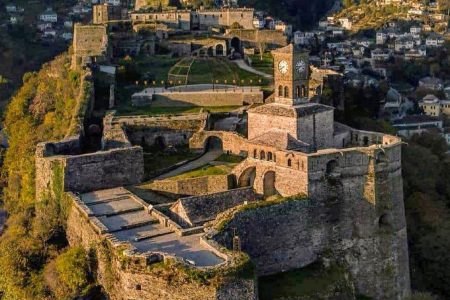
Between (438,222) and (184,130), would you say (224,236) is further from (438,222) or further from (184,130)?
(438,222)

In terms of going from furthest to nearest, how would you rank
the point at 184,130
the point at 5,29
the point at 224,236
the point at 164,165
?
the point at 5,29 < the point at 184,130 < the point at 164,165 < the point at 224,236

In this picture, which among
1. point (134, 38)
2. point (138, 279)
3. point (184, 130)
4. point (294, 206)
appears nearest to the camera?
point (138, 279)

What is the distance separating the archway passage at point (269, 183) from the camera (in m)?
22.8

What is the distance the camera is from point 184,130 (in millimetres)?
30141

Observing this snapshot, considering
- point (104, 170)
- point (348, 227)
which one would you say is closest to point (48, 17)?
point (104, 170)

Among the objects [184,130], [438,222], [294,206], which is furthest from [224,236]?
[438,222]

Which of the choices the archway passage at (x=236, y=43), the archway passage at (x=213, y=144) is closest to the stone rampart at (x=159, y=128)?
the archway passage at (x=213, y=144)

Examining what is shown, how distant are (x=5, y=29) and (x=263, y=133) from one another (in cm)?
6416

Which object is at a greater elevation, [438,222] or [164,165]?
[164,165]

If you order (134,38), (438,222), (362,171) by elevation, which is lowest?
(438,222)

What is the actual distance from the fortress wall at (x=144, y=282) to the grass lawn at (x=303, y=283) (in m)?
2.68

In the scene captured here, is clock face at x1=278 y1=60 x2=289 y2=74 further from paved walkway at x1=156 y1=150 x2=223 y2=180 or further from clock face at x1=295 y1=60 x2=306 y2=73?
paved walkway at x1=156 y1=150 x2=223 y2=180

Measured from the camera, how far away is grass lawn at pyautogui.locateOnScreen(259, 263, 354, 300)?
19438mm

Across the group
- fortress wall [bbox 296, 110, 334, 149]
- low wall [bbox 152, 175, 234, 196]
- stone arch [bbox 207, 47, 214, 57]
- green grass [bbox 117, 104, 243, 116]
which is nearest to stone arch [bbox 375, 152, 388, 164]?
fortress wall [bbox 296, 110, 334, 149]
